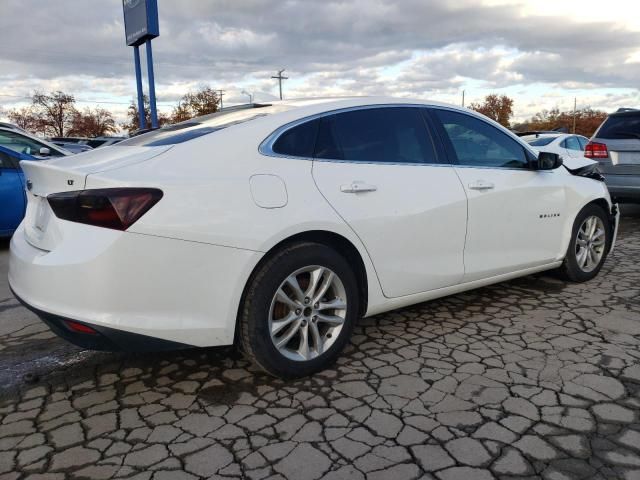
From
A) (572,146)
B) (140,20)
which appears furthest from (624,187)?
(140,20)

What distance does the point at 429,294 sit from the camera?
3.63 meters

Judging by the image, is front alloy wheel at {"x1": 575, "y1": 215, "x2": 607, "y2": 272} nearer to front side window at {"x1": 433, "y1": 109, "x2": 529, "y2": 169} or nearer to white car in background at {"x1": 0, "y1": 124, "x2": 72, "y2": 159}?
→ front side window at {"x1": 433, "y1": 109, "x2": 529, "y2": 169}

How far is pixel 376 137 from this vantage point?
3406 mm

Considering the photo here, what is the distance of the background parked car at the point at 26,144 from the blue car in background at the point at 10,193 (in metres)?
0.30

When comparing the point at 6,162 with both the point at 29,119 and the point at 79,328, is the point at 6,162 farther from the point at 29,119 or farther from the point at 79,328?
the point at 29,119

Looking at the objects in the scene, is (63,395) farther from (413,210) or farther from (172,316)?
(413,210)

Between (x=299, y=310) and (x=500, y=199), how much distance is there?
1792 mm

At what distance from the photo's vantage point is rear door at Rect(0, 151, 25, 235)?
663cm

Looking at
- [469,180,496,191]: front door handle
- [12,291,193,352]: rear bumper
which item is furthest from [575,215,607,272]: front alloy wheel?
[12,291,193,352]: rear bumper

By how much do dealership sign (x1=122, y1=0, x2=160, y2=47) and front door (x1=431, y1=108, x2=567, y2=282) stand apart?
1232 cm

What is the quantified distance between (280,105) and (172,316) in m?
1.55

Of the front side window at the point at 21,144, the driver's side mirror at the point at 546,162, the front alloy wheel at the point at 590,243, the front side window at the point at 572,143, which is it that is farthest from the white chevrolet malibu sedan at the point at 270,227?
the front side window at the point at 572,143

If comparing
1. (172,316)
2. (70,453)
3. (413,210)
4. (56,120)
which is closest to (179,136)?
(172,316)

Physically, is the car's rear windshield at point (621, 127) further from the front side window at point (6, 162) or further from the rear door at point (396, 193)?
the front side window at point (6, 162)
